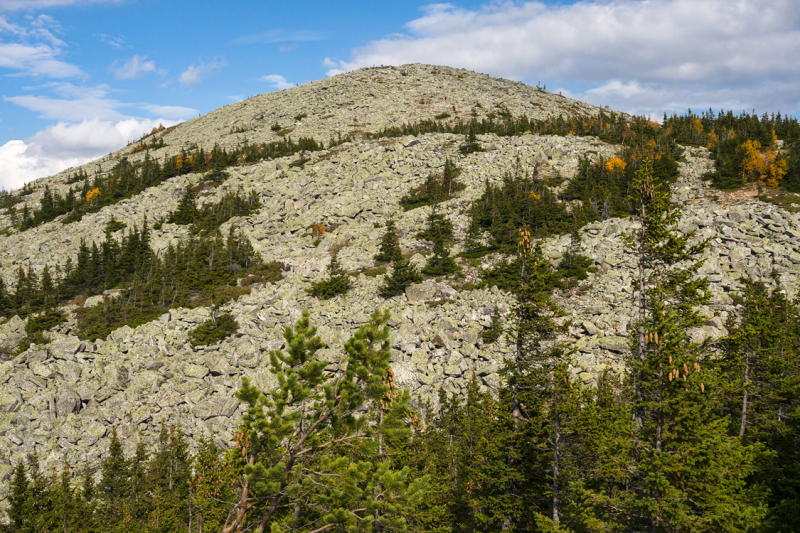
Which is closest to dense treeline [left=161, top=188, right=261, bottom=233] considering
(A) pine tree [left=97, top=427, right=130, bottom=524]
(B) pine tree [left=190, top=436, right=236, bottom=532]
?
(A) pine tree [left=97, top=427, right=130, bottom=524]

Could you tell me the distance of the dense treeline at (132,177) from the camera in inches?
2295

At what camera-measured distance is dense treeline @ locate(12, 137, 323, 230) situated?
58.3 m

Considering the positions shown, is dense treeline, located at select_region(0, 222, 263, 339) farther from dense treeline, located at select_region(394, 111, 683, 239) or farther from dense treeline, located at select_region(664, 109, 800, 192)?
dense treeline, located at select_region(664, 109, 800, 192)

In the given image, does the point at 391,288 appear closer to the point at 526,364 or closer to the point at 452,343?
the point at 452,343

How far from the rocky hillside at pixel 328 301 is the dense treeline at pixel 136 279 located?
2097 millimetres

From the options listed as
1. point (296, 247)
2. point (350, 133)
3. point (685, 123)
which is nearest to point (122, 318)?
point (296, 247)

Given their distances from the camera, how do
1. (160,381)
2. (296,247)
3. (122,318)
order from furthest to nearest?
1. (296,247)
2. (122,318)
3. (160,381)

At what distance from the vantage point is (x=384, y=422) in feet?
24.3

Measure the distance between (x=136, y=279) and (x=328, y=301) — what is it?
68.1 ft

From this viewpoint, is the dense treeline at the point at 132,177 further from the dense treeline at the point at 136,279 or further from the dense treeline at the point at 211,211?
the dense treeline at the point at 136,279

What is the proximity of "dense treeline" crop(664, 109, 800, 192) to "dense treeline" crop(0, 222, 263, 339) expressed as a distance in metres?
54.6

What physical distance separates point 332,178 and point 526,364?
4795 centimetres

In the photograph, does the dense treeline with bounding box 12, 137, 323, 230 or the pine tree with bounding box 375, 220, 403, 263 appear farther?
the dense treeline with bounding box 12, 137, 323, 230

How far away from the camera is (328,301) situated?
35906 millimetres
